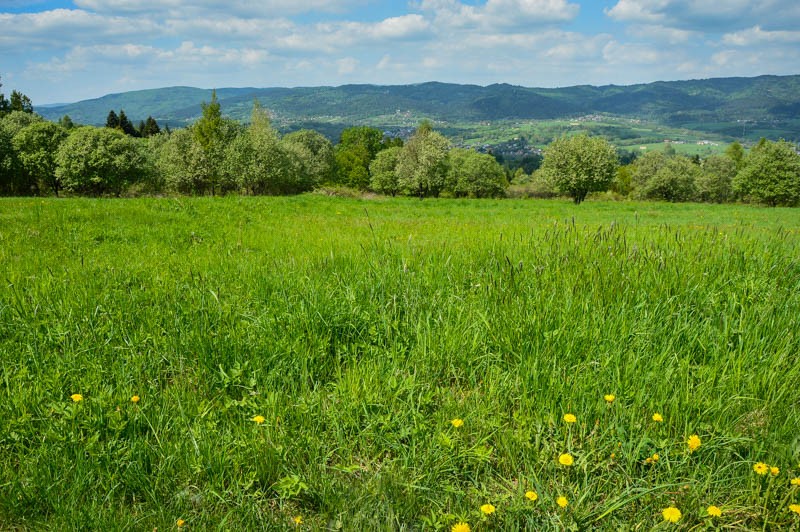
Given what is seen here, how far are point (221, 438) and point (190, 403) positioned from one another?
55 centimetres

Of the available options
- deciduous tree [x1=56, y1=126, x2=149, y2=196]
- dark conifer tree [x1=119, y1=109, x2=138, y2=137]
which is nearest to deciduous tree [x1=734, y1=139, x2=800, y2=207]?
deciduous tree [x1=56, y1=126, x2=149, y2=196]

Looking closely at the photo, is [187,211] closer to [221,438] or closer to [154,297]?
[154,297]

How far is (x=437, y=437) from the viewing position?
2.86m

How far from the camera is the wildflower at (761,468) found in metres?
2.43

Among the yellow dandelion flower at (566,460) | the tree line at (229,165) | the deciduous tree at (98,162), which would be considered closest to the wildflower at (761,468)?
the yellow dandelion flower at (566,460)

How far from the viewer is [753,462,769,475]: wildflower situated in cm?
243

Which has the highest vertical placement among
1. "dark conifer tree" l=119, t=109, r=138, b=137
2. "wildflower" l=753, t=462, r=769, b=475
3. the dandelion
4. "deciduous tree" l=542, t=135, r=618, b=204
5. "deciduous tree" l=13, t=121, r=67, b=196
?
"dark conifer tree" l=119, t=109, r=138, b=137

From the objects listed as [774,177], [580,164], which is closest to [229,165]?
[580,164]

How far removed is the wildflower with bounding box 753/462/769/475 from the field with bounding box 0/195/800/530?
0.01 meters

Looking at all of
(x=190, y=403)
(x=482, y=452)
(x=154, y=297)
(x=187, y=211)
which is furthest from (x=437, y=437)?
(x=187, y=211)

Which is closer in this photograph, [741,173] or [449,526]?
[449,526]

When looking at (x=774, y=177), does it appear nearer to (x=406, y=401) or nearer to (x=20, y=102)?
(x=406, y=401)

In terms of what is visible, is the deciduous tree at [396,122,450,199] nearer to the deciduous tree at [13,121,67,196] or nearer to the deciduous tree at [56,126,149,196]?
the deciduous tree at [56,126,149,196]

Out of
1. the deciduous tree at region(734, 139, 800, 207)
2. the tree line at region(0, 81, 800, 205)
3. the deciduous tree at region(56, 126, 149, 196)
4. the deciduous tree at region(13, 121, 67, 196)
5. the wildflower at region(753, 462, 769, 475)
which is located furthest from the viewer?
the deciduous tree at region(734, 139, 800, 207)
